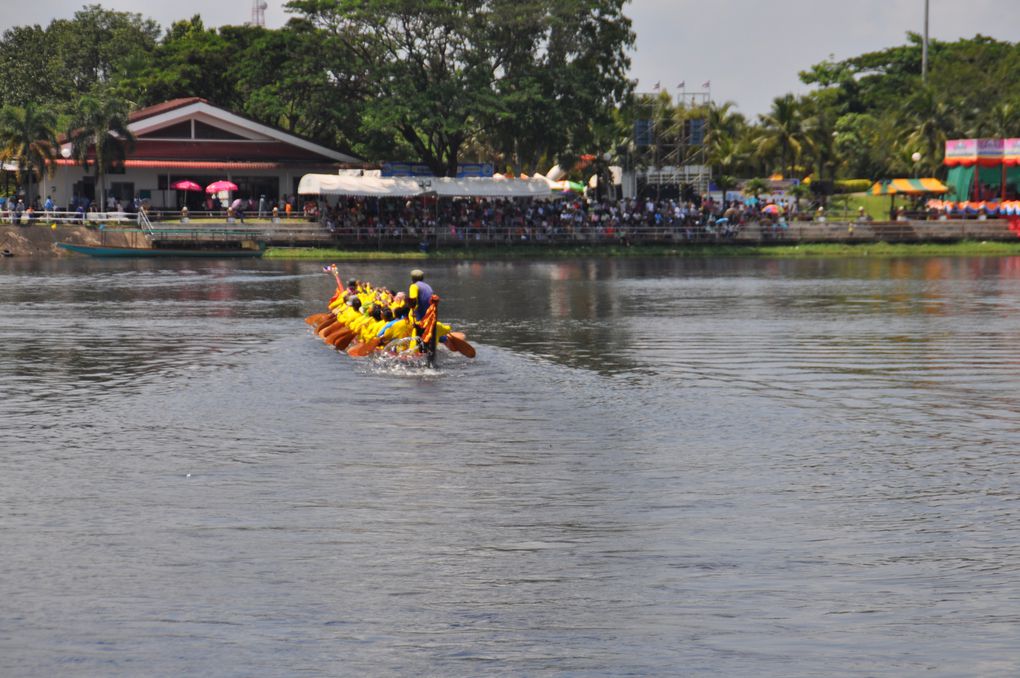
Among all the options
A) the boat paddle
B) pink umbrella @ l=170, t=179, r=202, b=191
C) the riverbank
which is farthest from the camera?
pink umbrella @ l=170, t=179, r=202, b=191

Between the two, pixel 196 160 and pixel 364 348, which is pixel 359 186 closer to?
pixel 196 160

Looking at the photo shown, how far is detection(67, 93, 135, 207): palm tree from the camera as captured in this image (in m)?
65.6

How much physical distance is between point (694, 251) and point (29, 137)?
113ft

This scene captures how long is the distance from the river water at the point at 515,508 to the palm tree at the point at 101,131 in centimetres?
3829

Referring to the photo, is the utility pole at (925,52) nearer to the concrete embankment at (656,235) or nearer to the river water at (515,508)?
the concrete embankment at (656,235)

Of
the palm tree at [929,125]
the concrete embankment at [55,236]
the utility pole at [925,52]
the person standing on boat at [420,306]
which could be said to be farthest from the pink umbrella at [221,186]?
the utility pole at [925,52]

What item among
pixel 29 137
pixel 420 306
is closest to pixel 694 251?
pixel 29 137

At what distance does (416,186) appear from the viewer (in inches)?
2569

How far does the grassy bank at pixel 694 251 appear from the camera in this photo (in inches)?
2537

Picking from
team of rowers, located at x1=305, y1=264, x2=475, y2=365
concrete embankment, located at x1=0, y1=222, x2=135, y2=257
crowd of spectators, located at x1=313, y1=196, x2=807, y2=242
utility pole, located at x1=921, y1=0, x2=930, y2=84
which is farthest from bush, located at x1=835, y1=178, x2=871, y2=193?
team of rowers, located at x1=305, y1=264, x2=475, y2=365

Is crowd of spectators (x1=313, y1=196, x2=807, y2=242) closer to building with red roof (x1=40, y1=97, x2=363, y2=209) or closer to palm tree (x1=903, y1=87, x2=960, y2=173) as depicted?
building with red roof (x1=40, y1=97, x2=363, y2=209)

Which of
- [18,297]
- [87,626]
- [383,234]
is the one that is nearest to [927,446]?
[87,626]

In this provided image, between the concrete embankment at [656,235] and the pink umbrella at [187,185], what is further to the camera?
the pink umbrella at [187,185]

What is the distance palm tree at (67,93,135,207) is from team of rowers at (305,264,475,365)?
134 ft
